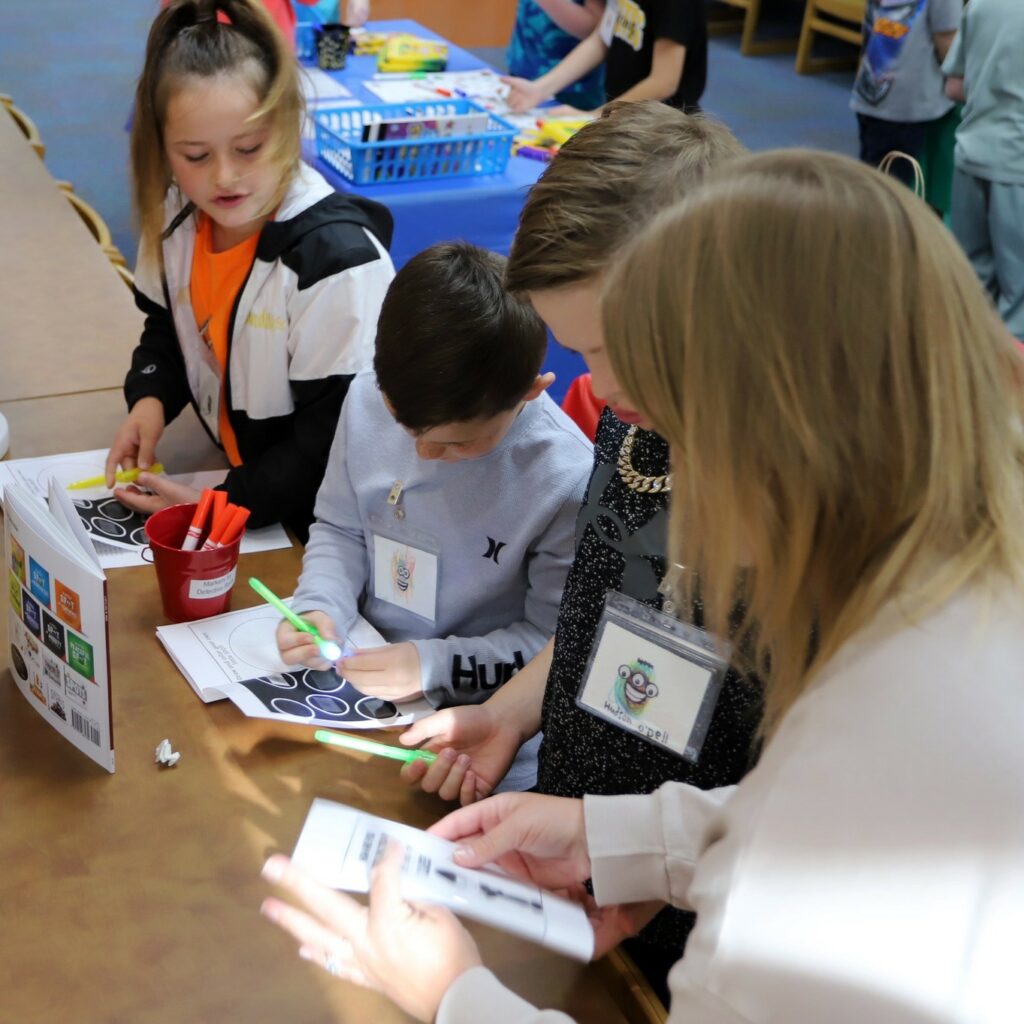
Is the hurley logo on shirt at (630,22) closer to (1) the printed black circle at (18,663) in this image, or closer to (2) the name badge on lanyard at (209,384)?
(2) the name badge on lanyard at (209,384)

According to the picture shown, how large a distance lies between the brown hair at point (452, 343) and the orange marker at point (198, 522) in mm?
253

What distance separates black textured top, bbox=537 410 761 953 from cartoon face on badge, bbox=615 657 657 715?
51 mm

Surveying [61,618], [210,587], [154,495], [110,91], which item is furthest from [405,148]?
[110,91]

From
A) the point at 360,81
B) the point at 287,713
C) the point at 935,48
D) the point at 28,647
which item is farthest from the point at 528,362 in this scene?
the point at 935,48

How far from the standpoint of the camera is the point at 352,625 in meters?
1.42

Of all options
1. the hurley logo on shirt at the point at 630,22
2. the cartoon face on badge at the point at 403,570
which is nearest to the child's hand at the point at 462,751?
the cartoon face on badge at the point at 403,570

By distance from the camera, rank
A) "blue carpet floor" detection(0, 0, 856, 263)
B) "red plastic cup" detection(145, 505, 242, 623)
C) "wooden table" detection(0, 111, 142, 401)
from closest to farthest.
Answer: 1. "red plastic cup" detection(145, 505, 242, 623)
2. "wooden table" detection(0, 111, 142, 401)
3. "blue carpet floor" detection(0, 0, 856, 263)

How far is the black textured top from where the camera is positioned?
1093 mm

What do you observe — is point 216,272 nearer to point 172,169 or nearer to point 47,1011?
point 172,169

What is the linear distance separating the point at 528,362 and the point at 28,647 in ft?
2.02

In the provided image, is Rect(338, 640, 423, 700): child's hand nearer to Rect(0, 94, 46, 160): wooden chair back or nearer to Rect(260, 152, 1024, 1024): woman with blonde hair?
Rect(260, 152, 1024, 1024): woman with blonde hair

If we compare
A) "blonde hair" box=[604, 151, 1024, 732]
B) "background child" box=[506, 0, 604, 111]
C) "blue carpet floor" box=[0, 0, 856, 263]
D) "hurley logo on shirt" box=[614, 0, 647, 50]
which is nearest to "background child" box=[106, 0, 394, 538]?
"blonde hair" box=[604, 151, 1024, 732]

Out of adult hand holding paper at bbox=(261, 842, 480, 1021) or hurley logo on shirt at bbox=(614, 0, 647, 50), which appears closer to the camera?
adult hand holding paper at bbox=(261, 842, 480, 1021)

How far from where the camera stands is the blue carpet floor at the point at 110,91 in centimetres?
520
